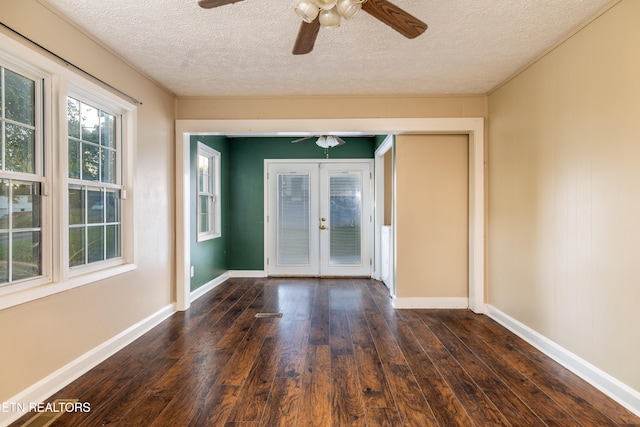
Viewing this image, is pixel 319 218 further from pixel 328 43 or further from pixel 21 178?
pixel 21 178

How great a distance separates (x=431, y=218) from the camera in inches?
153

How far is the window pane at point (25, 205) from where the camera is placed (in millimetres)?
1934

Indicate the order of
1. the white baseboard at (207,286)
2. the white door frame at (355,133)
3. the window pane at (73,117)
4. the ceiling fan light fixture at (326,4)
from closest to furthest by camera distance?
1. the ceiling fan light fixture at (326,4)
2. the window pane at (73,117)
3. the white door frame at (355,133)
4. the white baseboard at (207,286)

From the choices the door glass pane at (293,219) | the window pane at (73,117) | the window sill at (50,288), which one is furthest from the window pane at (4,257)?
the door glass pane at (293,219)

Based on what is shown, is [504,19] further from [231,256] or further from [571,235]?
[231,256]

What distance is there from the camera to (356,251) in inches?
223

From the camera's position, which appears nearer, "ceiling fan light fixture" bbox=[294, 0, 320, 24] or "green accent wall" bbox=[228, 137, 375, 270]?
"ceiling fan light fixture" bbox=[294, 0, 320, 24]

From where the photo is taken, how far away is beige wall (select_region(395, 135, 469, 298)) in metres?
3.88

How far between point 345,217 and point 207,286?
8.21 feet

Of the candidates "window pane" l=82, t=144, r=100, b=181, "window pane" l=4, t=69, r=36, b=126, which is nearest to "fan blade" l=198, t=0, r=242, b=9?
"window pane" l=4, t=69, r=36, b=126

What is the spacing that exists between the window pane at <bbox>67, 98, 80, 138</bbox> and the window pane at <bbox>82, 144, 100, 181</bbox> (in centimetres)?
13

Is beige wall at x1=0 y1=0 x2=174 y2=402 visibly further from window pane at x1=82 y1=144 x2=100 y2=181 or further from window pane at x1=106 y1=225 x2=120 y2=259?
window pane at x1=82 y1=144 x2=100 y2=181

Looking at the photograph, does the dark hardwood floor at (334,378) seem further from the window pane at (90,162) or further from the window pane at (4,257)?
the window pane at (90,162)

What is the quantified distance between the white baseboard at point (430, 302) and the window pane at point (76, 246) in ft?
10.5
